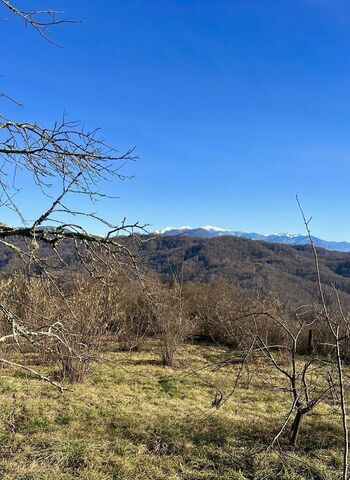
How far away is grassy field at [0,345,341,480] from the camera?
13.5 ft

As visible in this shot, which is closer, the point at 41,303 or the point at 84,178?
the point at 84,178

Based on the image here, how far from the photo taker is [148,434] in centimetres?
498

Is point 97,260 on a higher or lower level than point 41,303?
higher

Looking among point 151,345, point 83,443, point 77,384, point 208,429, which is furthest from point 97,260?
point 151,345

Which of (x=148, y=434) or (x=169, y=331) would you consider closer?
(x=148, y=434)

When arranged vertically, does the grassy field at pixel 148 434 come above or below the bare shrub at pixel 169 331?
below

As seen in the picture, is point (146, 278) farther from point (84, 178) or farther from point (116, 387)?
point (116, 387)

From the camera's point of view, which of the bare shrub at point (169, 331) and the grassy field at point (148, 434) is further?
the bare shrub at point (169, 331)

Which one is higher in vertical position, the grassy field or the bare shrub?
the bare shrub

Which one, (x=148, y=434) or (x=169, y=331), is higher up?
(x=169, y=331)

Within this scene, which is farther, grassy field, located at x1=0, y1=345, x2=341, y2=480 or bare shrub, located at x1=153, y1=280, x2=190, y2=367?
bare shrub, located at x1=153, y1=280, x2=190, y2=367

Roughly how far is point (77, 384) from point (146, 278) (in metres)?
4.62

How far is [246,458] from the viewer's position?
4441 millimetres

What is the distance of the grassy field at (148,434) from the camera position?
13.5 feet
